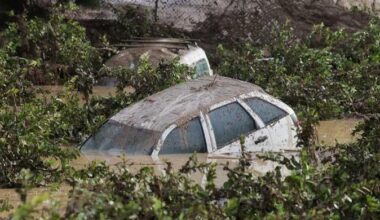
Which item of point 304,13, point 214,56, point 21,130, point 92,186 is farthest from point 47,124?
point 304,13

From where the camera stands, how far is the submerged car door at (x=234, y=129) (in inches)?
451

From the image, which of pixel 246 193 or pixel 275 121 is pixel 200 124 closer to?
pixel 275 121

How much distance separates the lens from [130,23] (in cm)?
2312

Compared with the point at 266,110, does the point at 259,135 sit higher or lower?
lower

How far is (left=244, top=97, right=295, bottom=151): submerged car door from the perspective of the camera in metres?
12.0

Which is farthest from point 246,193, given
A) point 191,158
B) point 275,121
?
point 275,121

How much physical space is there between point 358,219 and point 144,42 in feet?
44.8

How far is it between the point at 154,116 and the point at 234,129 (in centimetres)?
106

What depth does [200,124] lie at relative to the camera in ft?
37.6

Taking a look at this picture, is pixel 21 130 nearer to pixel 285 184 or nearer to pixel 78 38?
pixel 285 184

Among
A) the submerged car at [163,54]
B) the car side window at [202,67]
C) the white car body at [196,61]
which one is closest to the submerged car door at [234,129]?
the submerged car at [163,54]

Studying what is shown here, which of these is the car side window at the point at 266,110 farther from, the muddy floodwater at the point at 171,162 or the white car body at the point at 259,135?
the muddy floodwater at the point at 171,162

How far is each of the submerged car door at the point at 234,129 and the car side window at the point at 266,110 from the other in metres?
0.12

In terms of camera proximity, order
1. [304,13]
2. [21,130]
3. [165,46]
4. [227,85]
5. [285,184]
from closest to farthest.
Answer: [285,184], [21,130], [227,85], [165,46], [304,13]
